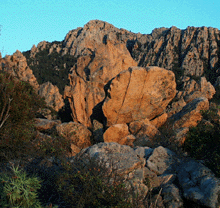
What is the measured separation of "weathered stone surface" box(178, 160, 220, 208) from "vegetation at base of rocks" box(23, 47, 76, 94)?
6326 cm

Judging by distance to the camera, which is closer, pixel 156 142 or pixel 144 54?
pixel 156 142

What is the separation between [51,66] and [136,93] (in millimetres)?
77203

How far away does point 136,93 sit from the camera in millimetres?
16531

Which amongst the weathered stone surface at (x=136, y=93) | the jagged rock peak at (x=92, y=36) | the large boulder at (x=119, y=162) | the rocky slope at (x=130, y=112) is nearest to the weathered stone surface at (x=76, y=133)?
the rocky slope at (x=130, y=112)

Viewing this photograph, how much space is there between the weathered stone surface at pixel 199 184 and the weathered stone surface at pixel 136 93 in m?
8.91

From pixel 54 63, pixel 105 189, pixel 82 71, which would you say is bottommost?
pixel 105 189

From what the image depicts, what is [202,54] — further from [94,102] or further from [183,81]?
Result: [94,102]

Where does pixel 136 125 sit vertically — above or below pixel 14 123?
below

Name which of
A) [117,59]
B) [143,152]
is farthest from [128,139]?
[117,59]

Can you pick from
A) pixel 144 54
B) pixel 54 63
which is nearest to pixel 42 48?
pixel 54 63

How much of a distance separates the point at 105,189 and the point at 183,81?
6049 centimetres

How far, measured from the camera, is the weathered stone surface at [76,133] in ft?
49.3

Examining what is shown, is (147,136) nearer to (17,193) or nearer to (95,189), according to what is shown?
(95,189)

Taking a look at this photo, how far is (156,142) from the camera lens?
1323 centimetres
